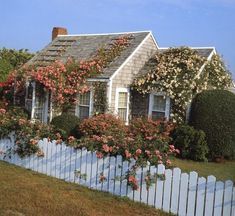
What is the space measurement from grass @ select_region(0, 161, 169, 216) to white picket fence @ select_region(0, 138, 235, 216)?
226 millimetres

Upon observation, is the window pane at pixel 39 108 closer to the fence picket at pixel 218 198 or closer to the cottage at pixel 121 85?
the cottage at pixel 121 85

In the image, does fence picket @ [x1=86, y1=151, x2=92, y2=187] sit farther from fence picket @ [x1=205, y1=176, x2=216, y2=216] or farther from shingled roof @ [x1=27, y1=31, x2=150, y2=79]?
shingled roof @ [x1=27, y1=31, x2=150, y2=79]

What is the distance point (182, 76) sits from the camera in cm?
1745

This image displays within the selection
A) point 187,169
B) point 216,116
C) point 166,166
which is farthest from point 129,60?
point 166,166

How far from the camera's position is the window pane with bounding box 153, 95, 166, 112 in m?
17.9

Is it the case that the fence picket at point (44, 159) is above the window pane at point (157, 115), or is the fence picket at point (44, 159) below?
below

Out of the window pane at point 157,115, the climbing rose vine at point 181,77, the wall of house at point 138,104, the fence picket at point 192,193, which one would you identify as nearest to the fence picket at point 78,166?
the fence picket at point 192,193

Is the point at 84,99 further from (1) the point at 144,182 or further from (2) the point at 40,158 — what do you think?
(1) the point at 144,182

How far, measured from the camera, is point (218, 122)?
1516 cm

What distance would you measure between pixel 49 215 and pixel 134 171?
2.01m

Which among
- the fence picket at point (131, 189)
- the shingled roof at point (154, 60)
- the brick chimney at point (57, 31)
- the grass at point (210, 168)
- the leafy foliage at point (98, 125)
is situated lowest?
the grass at point (210, 168)

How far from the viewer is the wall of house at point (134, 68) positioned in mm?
18141

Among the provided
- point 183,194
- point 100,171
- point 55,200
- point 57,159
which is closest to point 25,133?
point 57,159

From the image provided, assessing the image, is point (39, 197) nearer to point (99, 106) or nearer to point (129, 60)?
point (99, 106)
